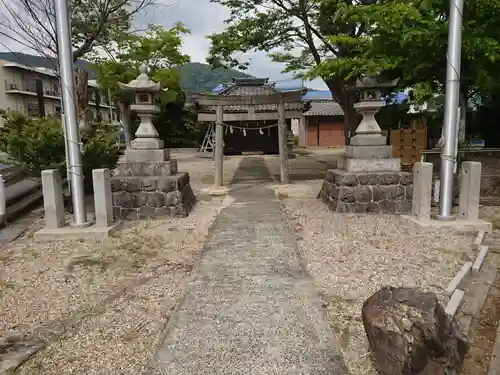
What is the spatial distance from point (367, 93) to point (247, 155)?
16.1m

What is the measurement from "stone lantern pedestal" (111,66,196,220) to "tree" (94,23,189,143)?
14.1 metres

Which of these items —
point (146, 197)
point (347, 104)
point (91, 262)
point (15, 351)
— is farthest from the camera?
point (347, 104)

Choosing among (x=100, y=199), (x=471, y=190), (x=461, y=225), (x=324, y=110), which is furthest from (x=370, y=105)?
(x=324, y=110)

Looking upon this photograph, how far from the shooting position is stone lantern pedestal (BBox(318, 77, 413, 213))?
728cm

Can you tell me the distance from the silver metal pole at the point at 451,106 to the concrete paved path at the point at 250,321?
2721 mm

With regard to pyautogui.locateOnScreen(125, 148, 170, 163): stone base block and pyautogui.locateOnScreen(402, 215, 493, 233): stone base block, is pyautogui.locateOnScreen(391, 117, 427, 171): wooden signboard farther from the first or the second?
pyautogui.locateOnScreen(125, 148, 170, 163): stone base block

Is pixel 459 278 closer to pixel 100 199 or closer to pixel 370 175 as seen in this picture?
pixel 370 175

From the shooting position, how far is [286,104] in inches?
449

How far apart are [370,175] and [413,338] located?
5.14 meters

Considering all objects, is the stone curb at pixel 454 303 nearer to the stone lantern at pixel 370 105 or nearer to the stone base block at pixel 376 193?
the stone base block at pixel 376 193

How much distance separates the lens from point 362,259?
4820 millimetres

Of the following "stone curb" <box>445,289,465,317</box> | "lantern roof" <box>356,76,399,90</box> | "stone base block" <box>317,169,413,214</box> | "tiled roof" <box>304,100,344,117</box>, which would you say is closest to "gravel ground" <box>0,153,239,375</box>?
"stone curb" <box>445,289,465,317</box>

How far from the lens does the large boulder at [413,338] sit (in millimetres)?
2447

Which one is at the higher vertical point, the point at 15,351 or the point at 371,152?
the point at 371,152
